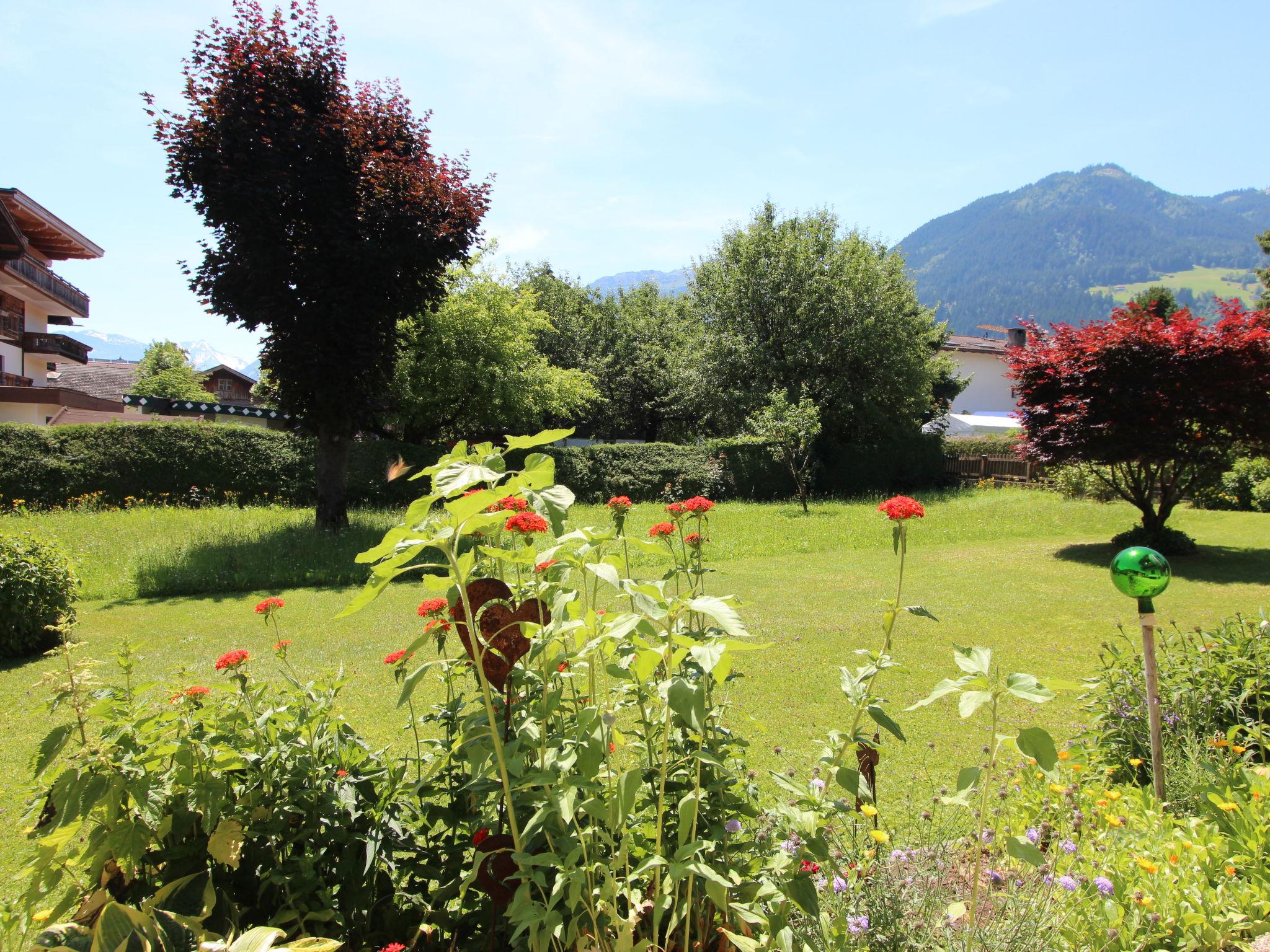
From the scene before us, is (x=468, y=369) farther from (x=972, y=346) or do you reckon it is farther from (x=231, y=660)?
(x=972, y=346)

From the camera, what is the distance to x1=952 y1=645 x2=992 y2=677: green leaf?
137 centimetres

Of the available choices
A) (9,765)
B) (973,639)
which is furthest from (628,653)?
(973,639)

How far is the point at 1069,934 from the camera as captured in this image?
1.80 m

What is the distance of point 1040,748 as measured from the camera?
1242mm

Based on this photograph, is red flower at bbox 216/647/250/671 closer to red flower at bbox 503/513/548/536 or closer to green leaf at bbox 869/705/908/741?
red flower at bbox 503/513/548/536

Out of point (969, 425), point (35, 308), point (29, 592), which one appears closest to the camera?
point (29, 592)

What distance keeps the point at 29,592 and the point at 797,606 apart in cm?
713

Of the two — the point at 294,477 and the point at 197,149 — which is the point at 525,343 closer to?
the point at 294,477

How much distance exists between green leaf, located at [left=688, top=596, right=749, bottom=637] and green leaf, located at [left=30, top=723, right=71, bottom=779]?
4.07ft

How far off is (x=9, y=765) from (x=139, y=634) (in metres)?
3.27

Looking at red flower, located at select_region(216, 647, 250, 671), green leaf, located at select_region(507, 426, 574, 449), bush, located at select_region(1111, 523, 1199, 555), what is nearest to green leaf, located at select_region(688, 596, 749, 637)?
green leaf, located at select_region(507, 426, 574, 449)

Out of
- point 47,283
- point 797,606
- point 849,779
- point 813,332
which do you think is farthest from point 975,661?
point 47,283

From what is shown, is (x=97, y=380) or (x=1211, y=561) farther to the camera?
(x=97, y=380)

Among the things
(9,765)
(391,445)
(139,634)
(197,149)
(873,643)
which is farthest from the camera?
(391,445)
